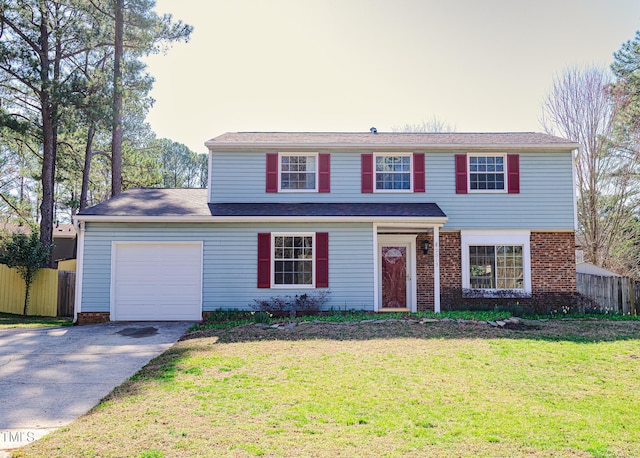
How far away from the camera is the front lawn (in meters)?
4.22

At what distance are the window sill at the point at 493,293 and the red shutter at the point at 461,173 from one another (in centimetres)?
289

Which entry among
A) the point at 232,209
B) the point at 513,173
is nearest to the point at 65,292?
the point at 232,209

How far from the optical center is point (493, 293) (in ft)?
44.5

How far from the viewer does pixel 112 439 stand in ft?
14.4

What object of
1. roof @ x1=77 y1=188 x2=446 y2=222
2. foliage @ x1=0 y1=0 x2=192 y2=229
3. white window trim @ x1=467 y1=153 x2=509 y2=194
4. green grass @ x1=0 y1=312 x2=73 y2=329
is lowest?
green grass @ x1=0 y1=312 x2=73 y2=329

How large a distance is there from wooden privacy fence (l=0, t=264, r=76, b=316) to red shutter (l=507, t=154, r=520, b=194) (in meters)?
14.8

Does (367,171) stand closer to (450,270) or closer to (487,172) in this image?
(487,172)

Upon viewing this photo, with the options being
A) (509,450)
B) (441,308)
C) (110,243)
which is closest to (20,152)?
(110,243)

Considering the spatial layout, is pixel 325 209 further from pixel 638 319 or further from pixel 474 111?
pixel 474 111

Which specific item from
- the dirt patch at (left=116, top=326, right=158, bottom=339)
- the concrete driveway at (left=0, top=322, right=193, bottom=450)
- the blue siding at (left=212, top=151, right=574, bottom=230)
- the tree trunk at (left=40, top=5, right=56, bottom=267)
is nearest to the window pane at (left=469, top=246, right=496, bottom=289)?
the blue siding at (left=212, top=151, right=574, bottom=230)

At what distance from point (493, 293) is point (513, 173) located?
11.7ft

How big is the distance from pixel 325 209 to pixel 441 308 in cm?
441

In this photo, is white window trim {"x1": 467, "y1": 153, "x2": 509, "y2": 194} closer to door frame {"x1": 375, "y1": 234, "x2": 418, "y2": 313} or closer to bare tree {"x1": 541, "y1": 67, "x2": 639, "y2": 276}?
door frame {"x1": 375, "y1": 234, "x2": 418, "y2": 313}

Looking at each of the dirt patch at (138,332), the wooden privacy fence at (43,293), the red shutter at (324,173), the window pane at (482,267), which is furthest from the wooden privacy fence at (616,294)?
the wooden privacy fence at (43,293)
